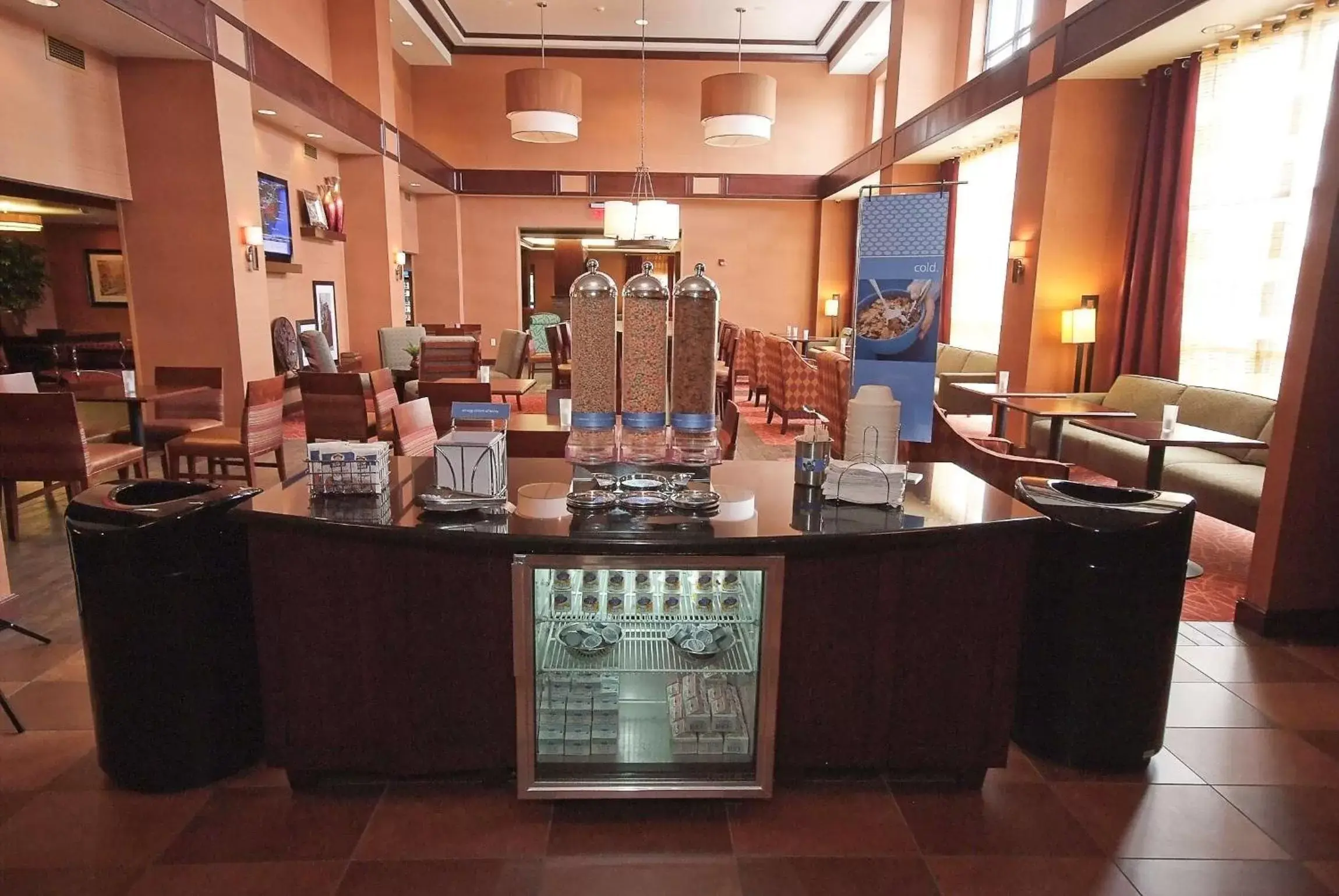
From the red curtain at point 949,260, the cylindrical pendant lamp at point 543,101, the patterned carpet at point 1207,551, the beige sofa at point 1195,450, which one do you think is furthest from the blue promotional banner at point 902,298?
the red curtain at point 949,260

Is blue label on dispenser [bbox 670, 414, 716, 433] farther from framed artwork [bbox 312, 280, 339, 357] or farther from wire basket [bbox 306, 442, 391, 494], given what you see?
framed artwork [bbox 312, 280, 339, 357]

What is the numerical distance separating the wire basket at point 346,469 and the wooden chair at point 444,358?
18.6 ft

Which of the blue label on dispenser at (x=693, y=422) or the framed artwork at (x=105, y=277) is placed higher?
the framed artwork at (x=105, y=277)

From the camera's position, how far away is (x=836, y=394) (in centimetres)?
Answer: 431

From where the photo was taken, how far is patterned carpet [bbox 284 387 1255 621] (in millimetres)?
3652

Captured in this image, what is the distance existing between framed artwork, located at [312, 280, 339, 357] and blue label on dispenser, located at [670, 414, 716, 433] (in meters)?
8.21

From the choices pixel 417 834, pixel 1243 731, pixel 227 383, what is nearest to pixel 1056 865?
pixel 1243 731

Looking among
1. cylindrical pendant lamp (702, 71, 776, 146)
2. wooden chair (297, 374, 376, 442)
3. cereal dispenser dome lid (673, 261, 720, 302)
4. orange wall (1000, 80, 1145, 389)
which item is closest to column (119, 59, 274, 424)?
wooden chair (297, 374, 376, 442)

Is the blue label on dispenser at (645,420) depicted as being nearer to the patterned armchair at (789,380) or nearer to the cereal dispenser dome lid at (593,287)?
the cereal dispenser dome lid at (593,287)

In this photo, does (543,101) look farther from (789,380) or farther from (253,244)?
(789,380)

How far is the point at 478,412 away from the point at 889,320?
59.0 inches

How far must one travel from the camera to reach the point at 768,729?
2.02m

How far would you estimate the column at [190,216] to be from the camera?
6078 mm

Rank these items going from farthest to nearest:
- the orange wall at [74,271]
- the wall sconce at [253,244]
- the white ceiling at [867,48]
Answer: the white ceiling at [867,48] → the orange wall at [74,271] → the wall sconce at [253,244]
